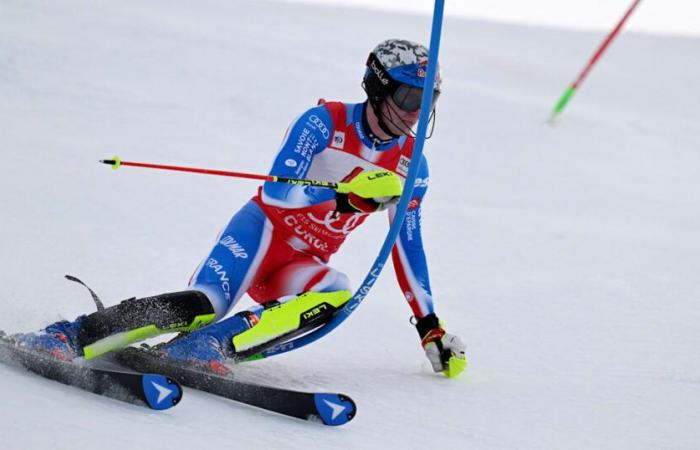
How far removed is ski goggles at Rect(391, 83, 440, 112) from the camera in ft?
12.8

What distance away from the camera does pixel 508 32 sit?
17062 mm

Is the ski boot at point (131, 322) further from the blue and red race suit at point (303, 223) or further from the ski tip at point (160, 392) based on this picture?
the ski tip at point (160, 392)

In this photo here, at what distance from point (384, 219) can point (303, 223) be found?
12.5ft

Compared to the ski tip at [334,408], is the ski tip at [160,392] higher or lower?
higher

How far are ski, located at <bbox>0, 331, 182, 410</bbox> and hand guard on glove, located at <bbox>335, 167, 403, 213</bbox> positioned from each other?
3.09 ft

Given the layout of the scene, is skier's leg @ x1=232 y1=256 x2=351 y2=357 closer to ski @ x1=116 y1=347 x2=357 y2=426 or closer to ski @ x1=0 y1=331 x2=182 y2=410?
ski @ x1=116 y1=347 x2=357 y2=426

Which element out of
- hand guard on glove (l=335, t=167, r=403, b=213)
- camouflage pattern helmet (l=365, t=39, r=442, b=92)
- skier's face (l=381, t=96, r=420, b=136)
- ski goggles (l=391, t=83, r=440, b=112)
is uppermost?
camouflage pattern helmet (l=365, t=39, r=442, b=92)

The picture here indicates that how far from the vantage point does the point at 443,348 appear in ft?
14.3

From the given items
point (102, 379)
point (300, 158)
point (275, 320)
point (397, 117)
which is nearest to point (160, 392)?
point (102, 379)

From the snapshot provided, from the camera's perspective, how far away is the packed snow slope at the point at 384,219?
3.68 meters

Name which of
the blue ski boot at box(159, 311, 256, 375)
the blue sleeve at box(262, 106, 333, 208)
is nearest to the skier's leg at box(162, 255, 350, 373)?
the blue ski boot at box(159, 311, 256, 375)

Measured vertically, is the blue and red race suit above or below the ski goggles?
below

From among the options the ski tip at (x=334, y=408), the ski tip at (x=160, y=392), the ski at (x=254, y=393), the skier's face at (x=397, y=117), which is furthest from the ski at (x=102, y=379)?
the skier's face at (x=397, y=117)

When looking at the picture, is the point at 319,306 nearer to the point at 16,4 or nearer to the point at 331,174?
the point at 331,174
